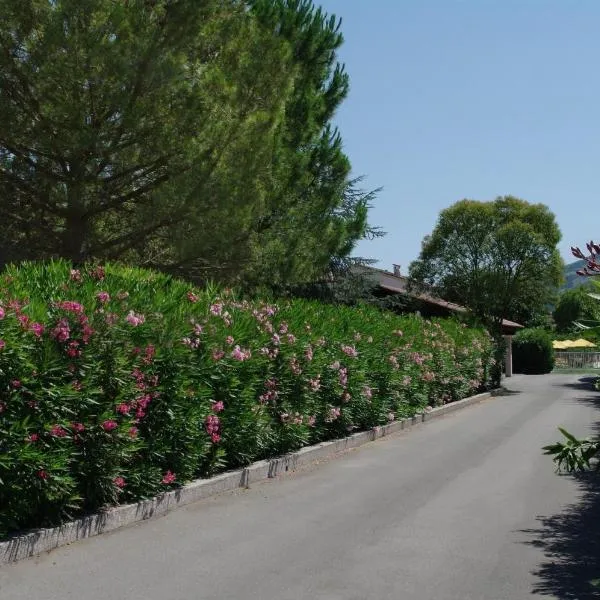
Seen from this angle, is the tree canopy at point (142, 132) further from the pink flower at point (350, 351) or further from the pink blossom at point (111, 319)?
Answer: the pink blossom at point (111, 319)

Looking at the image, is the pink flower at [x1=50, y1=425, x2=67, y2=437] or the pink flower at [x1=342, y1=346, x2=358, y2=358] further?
the pink flower at [x1=342, y1=346, x2=358, y2=358]

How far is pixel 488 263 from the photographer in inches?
1298

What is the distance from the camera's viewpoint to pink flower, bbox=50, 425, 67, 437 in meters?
5.88

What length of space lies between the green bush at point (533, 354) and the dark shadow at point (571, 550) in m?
44.9

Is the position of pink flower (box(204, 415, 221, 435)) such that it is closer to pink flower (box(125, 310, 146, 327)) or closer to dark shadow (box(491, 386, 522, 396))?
pink flower (box(125, 310, 146, 327))

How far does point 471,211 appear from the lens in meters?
34.1

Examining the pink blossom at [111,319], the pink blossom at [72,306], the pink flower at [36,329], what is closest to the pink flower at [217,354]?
the pink blossom at [111,319]

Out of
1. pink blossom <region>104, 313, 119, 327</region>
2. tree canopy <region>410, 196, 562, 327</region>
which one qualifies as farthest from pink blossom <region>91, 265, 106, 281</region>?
tree canopy <region>410, 196, 562, 327</region>

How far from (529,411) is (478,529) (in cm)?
1460

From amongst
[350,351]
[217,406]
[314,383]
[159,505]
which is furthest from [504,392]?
[159,505]

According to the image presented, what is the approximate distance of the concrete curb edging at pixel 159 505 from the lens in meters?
5.74

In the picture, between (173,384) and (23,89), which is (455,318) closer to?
(23,89)

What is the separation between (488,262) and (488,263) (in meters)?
0.08

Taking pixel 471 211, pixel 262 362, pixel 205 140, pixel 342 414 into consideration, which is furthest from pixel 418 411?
pixel 471 211
